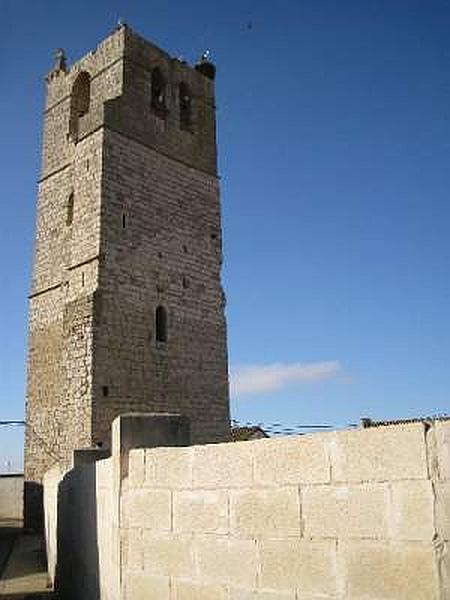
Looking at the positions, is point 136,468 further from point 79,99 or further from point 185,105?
point 185,105

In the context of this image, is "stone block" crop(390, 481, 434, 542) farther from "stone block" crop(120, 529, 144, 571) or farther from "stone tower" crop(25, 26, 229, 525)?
"stone tower" crop(25, 26, 229, 525)

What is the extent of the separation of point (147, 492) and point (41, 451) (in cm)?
1274

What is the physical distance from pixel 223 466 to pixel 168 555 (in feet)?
2.93

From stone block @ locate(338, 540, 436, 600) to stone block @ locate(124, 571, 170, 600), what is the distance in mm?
1759

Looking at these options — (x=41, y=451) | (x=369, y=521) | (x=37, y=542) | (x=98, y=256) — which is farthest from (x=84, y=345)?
(x=369, y=521)

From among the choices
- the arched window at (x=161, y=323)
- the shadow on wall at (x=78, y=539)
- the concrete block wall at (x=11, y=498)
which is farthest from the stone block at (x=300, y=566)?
the concrete block wall at (x=11, y=498)

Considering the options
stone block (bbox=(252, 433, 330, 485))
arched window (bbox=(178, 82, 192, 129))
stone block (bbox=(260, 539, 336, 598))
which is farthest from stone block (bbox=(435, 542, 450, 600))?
arched window (bbox=(178, 82, 192, 129))

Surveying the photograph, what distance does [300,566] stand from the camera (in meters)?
3.46

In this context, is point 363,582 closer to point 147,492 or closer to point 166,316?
point 147,492

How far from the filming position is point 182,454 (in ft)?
14.9

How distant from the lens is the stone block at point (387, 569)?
2854 mm

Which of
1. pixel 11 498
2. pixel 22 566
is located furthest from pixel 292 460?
pixel 11 498

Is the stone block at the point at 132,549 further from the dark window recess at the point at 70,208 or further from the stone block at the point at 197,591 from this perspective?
the dark window recess at the point at 70,208

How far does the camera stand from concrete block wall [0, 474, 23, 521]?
19.3 meters
